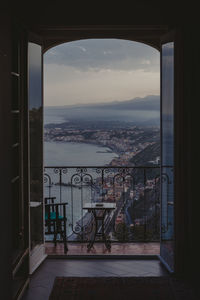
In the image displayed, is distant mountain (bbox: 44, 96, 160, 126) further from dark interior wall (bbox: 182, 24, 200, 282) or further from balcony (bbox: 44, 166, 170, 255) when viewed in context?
dark interior wall (bbox: 182, 24, 200, 282)

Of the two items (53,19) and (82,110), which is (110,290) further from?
(82,110)

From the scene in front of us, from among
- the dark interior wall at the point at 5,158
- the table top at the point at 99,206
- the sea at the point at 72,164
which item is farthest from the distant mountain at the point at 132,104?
the dark interior wall at the point at 5,158

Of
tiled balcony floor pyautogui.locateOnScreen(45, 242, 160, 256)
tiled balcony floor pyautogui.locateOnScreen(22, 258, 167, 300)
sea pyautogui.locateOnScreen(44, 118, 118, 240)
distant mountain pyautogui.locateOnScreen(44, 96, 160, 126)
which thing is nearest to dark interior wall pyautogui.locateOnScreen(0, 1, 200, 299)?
tiled balcony floor pyautogui.locateOnScreen(22, 258, 167, 300)

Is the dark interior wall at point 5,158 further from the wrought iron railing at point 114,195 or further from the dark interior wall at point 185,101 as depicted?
the wrought iron railing at point 114,195

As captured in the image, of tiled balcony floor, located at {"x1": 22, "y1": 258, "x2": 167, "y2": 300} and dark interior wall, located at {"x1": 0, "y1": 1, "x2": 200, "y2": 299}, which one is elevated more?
dark interior wall, located at {"x1": 0, "y1": 1, "x2": 200, "y2": 299}

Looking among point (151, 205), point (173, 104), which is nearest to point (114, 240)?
point (151, 205)
